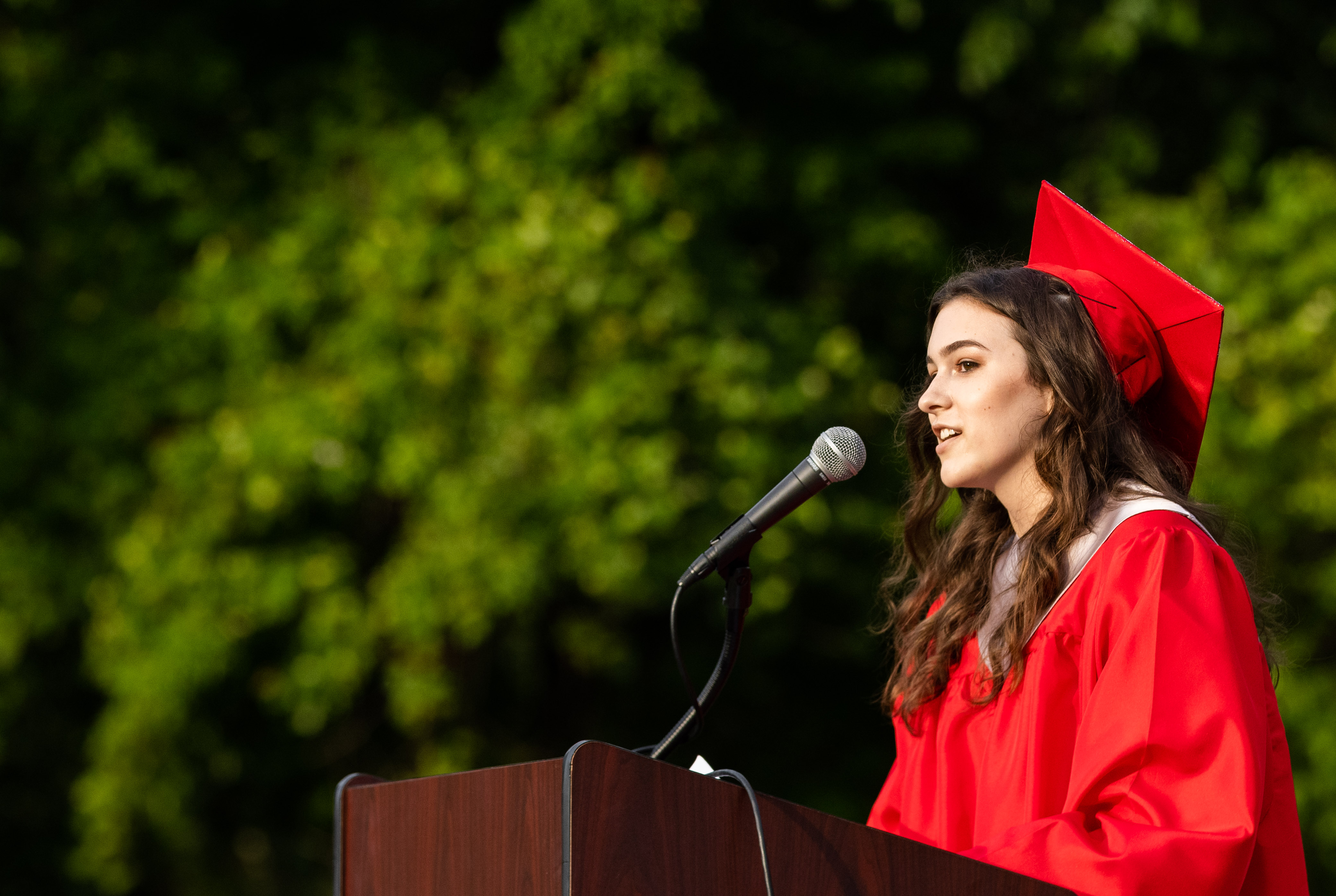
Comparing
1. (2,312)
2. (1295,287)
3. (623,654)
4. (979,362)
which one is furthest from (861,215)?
(979,362)

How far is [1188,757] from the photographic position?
1.59 meters

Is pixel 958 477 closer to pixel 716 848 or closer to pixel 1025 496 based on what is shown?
pixel 1025 496

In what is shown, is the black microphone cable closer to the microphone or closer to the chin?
the microphone

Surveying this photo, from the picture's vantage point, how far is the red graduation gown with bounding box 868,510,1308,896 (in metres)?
1.52

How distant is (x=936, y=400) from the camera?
2004mm

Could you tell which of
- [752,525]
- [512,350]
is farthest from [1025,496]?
[512,350]

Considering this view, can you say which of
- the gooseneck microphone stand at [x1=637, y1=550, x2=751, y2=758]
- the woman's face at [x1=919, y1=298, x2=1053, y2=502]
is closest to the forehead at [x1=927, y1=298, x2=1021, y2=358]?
the woman's face at [x1=919, y1=298, x2=1053, y2=502]

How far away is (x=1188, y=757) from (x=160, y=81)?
6060mm

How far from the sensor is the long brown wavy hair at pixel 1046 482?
1.94 m

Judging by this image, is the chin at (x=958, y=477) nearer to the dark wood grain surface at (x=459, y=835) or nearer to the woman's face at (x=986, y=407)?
the woman's face at (x=986, y=407)

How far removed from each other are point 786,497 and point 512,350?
154 inches

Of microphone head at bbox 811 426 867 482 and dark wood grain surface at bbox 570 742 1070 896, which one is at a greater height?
microphone head at bbox 811 426 867 482

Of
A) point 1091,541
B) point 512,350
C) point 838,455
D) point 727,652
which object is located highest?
point 512,350

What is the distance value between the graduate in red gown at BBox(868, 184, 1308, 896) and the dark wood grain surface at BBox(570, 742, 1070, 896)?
0.22m
